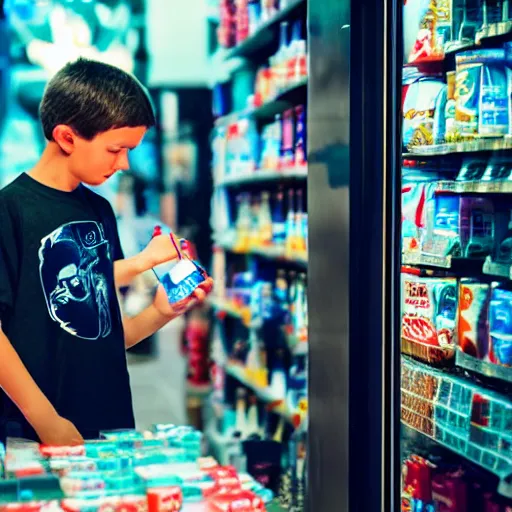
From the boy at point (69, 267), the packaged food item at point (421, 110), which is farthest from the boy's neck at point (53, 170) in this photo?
the packaged food item at point (421, 110)

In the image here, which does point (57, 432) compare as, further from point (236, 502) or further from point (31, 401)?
point (236, 502)

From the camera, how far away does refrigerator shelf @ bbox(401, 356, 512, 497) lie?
2.75 meters

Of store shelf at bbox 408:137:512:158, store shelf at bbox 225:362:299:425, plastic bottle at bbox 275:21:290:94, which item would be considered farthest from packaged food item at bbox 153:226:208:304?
plastic bottle at bbox 275:21:290:94

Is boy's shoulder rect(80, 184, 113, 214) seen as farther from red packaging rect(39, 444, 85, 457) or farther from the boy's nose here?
red packaging rect(39, 444, 85, 457)

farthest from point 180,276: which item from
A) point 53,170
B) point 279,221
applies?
point 279,221

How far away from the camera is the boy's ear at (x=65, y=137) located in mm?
2617

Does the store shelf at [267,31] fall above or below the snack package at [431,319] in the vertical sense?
above

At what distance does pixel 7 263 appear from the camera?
8.38 ft

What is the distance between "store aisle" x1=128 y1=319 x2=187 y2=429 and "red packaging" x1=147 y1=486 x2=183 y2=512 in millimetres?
302

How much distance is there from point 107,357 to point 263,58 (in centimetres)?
112

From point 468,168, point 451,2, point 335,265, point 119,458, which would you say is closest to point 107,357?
point 119,458

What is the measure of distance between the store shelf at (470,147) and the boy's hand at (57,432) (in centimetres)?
121

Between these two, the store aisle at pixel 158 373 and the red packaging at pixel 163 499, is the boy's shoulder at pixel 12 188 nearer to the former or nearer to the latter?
the store aisle at pixel 158 373

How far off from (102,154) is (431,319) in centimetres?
108
